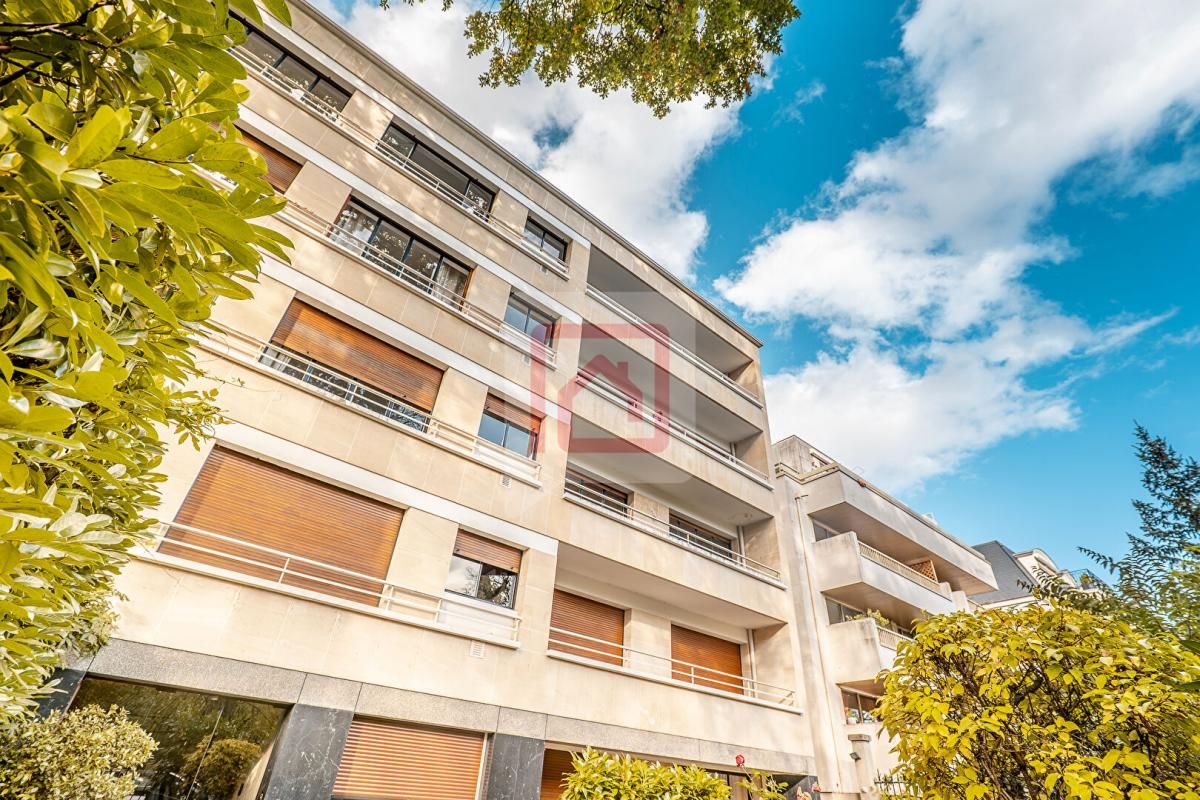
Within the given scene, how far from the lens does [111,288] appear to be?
4.91ft

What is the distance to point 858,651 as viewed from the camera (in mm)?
12930

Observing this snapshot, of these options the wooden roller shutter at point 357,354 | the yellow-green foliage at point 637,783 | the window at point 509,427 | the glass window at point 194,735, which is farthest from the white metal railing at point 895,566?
the glass window at point 194,735

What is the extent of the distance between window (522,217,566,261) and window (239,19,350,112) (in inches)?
188

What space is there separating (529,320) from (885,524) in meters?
12.9

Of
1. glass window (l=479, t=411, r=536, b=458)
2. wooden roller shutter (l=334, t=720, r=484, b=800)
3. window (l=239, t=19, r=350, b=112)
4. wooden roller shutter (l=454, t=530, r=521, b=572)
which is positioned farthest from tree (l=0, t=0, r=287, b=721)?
window (l=239, t=19, r=350, b=112)

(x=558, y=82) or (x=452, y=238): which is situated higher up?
(x=558, y=82)

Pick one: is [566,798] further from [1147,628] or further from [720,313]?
[720,313]

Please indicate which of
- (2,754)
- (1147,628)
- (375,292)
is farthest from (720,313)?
(2,754)

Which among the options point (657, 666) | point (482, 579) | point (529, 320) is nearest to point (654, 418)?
point (529, 320)

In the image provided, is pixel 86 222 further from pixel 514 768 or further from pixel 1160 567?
pixel 1160 567

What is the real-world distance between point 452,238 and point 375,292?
98.6 inches

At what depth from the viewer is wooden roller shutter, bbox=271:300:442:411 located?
8.76 m

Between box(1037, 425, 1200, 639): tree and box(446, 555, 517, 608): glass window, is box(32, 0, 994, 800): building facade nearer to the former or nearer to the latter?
box(446, 555, 517, 608): glass window

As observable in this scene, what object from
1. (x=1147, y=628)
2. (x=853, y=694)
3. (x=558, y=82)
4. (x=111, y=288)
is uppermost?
(x=558, y=82)
